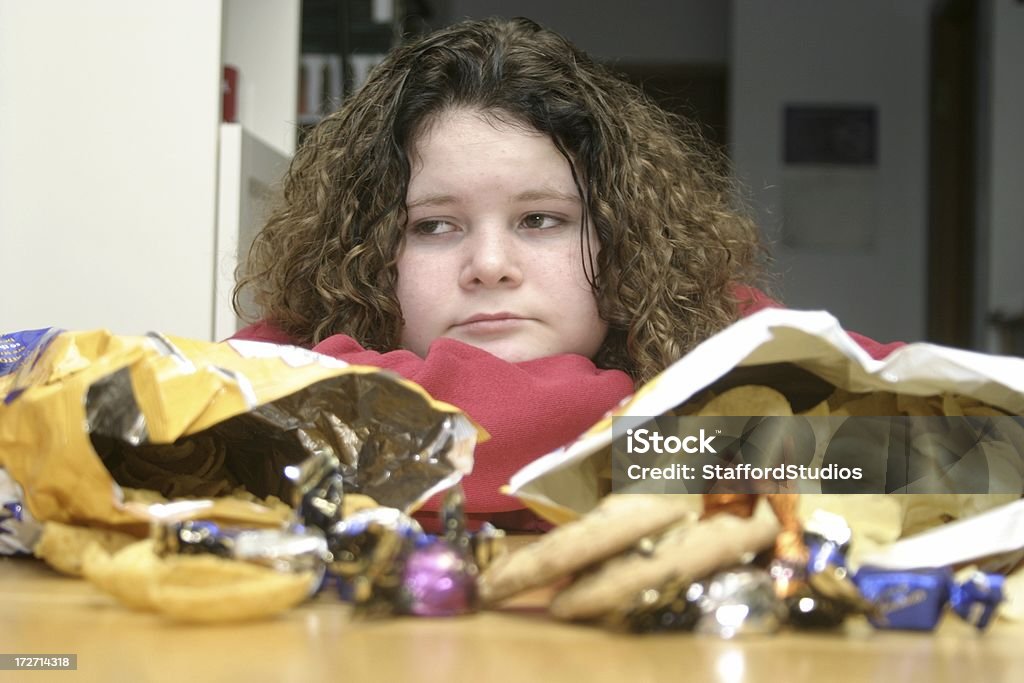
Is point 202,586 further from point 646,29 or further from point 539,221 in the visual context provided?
point 646,29

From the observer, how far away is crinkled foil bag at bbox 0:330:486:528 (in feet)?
1.46

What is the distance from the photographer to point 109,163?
1.42 metres

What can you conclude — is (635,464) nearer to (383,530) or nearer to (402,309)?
(383,530)

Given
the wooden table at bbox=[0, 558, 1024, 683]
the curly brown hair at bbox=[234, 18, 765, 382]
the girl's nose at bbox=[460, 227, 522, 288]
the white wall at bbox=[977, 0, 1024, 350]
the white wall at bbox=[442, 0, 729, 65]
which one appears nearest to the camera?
the wooden table at bbox=[0, 558, 1024, 683]

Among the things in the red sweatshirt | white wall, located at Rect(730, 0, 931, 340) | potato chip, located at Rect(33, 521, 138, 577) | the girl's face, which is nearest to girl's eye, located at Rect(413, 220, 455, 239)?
the girl's face

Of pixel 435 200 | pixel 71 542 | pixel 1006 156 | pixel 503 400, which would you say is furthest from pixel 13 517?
pixel 1006 156

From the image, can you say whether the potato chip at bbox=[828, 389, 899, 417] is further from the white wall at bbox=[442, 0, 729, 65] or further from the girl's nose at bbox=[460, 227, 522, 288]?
the white wall at bbox=[442, 0, 729, 65]

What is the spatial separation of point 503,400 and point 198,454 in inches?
7.1

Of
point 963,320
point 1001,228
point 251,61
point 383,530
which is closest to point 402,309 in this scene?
point 383,530

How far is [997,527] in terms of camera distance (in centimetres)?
42

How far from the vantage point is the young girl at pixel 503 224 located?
0.88 meters

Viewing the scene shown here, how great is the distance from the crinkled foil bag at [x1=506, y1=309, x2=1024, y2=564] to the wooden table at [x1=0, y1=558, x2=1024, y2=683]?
99mm

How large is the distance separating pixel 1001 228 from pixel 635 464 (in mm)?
3933
